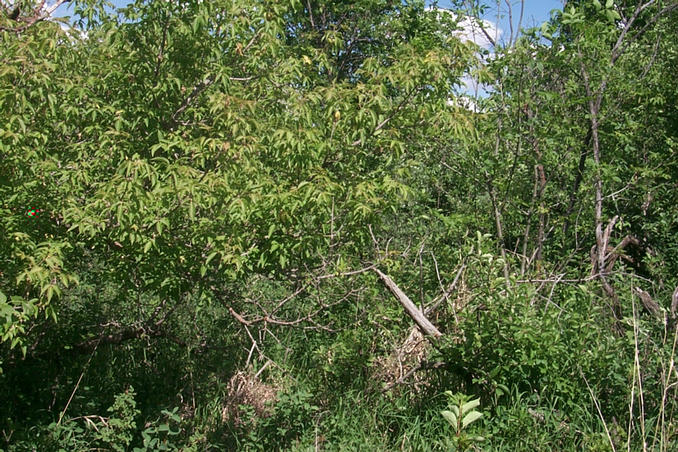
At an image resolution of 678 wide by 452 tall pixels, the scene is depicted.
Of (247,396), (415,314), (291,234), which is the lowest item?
(247,396)

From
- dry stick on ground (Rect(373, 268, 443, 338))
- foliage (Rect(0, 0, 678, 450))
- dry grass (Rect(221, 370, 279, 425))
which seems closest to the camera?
foliage (Rect(0, 0, 678, 450))

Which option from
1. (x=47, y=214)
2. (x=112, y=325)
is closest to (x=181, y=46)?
(x=47, y=214)

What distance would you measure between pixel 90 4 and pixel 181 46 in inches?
23.4

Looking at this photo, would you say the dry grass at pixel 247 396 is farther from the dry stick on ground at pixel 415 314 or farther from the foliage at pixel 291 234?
the dry stick on ground at pixel 415 314

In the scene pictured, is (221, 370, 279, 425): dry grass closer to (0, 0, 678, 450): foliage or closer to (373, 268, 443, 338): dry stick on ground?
(0, 0, 678, 450): foliage

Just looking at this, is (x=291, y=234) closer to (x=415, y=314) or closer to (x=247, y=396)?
(x=415, y=314)

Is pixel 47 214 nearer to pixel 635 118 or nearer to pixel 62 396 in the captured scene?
pixel 62 396

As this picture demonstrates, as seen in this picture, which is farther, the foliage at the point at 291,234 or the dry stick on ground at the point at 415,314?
the dry stick on ground at the point at 415,314

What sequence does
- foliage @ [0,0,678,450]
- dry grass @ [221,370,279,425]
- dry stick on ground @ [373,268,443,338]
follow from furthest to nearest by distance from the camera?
dry grass @ [221,370,279,425] → dry stick on ground @ [373,268,443,338] → foliage @ [0,0,678,450]

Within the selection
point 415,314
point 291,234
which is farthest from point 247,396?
point 291,234

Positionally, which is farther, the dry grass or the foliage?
the dry grass

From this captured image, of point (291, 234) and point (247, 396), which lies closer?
point (291, 234)

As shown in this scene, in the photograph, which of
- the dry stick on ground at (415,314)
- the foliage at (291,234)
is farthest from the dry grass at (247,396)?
the dry stick on ground at (415,314)

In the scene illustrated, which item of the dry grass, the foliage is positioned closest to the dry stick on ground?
the foliage
